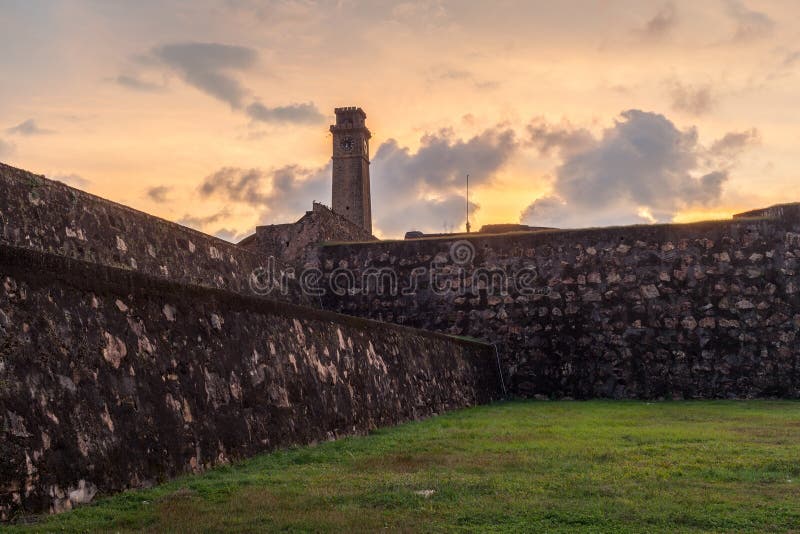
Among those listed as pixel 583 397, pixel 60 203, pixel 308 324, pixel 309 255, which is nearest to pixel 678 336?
pixel 583 397

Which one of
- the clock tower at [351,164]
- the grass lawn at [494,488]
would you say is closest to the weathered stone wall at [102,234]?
the grass lawn at [494,488]

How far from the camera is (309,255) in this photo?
21.6 m

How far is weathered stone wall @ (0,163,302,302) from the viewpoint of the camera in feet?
34.0

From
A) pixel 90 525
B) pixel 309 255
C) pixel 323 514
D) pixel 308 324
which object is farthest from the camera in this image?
pixel 309 255

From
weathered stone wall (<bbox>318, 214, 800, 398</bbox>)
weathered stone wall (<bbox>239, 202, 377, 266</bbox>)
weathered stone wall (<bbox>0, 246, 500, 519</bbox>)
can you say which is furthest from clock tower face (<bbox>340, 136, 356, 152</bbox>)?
weathered stone wall (<bbox>0, 246, 500, 519</bbox>)

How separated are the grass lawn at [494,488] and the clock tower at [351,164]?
74.0 meters

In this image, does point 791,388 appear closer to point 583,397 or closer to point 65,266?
point 583,397

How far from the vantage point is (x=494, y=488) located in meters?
6.12

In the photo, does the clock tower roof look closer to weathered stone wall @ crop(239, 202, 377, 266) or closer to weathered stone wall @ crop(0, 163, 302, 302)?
weathered stone wall @ crop(239, 202, 377, 266)

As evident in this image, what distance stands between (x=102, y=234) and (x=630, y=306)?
39.8 feet

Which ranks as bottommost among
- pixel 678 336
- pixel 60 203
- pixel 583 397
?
pixel 583 397

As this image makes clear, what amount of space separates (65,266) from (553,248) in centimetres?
1531

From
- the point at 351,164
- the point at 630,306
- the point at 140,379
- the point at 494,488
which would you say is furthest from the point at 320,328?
the point at 351,164

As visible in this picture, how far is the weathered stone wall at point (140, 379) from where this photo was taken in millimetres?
5320
